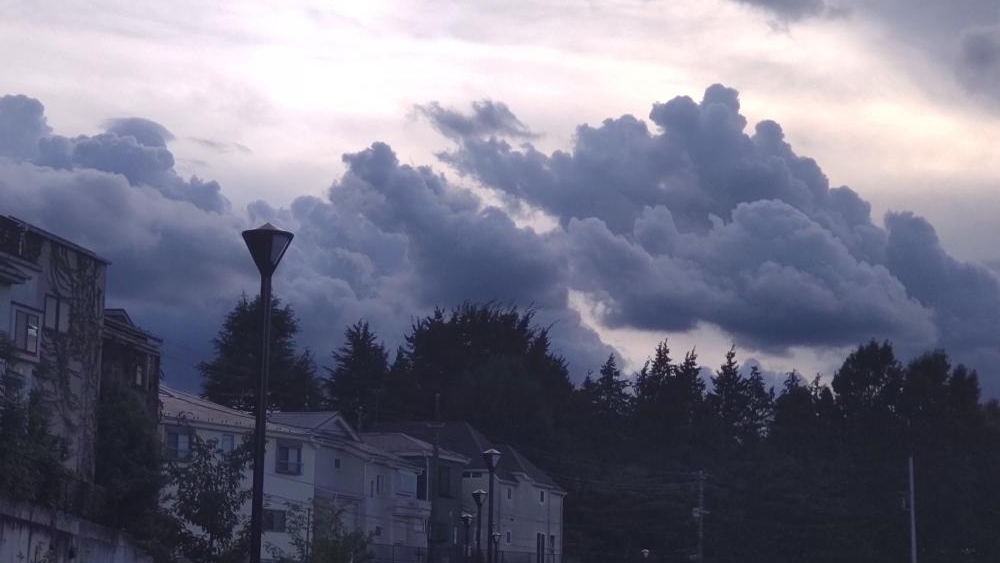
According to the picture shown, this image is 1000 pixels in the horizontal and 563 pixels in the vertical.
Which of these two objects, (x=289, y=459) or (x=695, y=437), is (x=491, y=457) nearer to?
(x=289, y=459)

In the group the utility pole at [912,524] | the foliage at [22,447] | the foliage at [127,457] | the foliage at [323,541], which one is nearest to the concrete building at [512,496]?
the utility pole at [912,524]

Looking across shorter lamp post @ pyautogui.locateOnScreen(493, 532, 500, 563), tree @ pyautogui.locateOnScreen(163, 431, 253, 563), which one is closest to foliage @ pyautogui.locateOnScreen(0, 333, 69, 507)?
tree @ pyautogui.locateOnScreen(163, 431, 253, 563)

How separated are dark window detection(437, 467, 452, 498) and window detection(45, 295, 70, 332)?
35.8 metres

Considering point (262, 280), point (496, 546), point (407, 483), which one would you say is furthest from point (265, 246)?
point (407, 483)

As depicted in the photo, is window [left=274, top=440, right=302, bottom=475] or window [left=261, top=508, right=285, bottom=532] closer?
window [left=261, top=508, right=285, bottom=532]

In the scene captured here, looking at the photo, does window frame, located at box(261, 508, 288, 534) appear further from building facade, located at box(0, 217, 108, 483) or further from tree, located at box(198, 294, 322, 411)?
tree, located at box(198, 294, 322, 411)

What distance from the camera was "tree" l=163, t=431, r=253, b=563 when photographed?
25734 mm

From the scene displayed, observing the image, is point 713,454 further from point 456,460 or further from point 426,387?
point 456,460

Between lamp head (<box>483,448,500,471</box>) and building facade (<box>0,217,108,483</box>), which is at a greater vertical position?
building facade (<box>0,217,108,483</box>)

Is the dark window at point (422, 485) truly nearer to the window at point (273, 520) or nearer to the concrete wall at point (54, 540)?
the window at point (273, 520)

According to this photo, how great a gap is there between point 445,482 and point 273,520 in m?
19.9

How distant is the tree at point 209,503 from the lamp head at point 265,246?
33.0 ft

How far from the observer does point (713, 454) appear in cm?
9956

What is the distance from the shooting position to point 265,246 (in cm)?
1636
